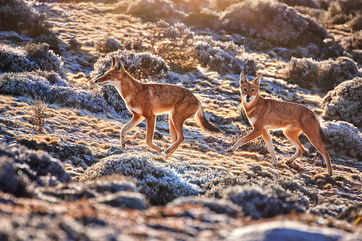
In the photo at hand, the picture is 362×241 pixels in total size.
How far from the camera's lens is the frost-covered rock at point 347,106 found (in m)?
18.1

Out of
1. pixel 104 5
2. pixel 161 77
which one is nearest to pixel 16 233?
pixel 161 77

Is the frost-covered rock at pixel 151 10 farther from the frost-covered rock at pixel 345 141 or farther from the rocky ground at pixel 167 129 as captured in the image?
the frost-covered rock at pixel 345 141

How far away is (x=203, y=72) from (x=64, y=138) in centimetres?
1068

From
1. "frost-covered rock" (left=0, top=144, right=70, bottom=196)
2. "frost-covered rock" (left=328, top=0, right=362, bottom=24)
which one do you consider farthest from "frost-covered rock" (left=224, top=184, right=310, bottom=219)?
"frost-covered rock" (left=328, top=0, right=362, bottom=24)

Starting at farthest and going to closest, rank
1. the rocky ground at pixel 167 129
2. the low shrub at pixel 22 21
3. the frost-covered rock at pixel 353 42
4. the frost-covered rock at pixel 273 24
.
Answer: the frost-covered rock at pixel 353 42, the frost-covered rock at pixel 273 24, the low shrub at pixel 22 21, the rocky ground at pixel 167 129

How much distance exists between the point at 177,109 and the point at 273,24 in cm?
1937

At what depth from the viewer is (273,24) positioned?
28391 millimetres

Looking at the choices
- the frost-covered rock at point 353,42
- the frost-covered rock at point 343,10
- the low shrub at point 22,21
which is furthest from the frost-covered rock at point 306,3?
the low shrub at point 22,21

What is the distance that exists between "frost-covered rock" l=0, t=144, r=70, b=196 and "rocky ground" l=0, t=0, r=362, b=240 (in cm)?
2

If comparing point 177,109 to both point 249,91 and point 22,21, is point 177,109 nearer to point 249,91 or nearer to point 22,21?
point 249,91

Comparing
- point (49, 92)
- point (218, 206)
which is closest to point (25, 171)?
point (218, 206)

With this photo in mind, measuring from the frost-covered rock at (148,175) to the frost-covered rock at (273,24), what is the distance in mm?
20271

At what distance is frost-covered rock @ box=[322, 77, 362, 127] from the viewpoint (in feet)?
59.5

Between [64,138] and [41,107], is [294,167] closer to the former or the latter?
[64,138]
